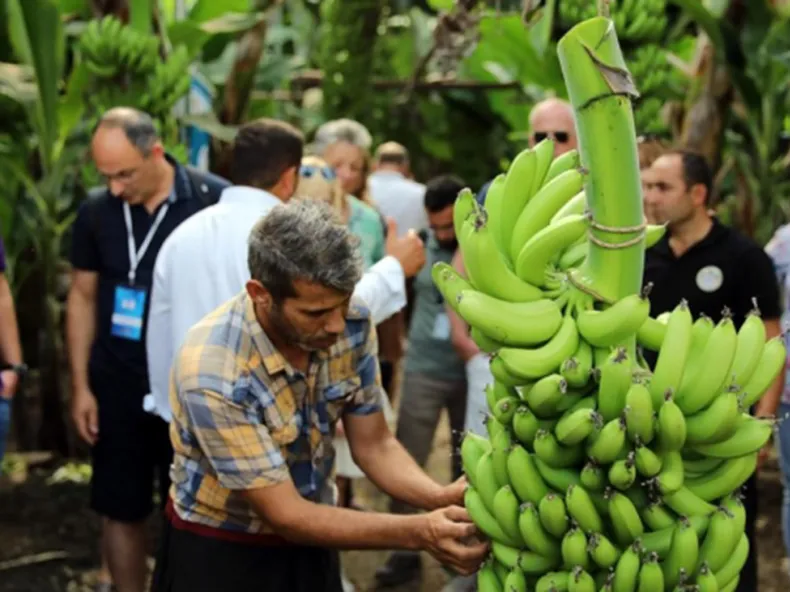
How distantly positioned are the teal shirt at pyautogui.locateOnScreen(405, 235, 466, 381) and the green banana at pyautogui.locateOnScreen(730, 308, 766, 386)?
2738 mm

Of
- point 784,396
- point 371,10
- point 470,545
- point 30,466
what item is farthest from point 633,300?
point 371,10

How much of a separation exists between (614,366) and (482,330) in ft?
0.72

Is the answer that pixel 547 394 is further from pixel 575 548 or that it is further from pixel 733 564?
pixel 733 564

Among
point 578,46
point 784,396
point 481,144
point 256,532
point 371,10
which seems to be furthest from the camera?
point 481,144

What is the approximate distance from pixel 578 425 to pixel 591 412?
0.10 ft

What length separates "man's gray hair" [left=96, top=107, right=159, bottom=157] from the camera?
4.03 meters

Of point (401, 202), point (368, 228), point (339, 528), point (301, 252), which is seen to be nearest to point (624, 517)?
point (339, 528)

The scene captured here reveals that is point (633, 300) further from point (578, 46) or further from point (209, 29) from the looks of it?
point (209, 29)

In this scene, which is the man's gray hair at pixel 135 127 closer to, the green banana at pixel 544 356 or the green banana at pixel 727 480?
the green banana at pixel 544 356

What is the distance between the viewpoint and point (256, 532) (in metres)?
2.72

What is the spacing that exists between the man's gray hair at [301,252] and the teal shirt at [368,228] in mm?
2213

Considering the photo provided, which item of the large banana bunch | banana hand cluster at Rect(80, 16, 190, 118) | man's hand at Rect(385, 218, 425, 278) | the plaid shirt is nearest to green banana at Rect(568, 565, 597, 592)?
the large banana bunch

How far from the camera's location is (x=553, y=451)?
6.88 ft

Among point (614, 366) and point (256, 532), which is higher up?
point (614, 366)
